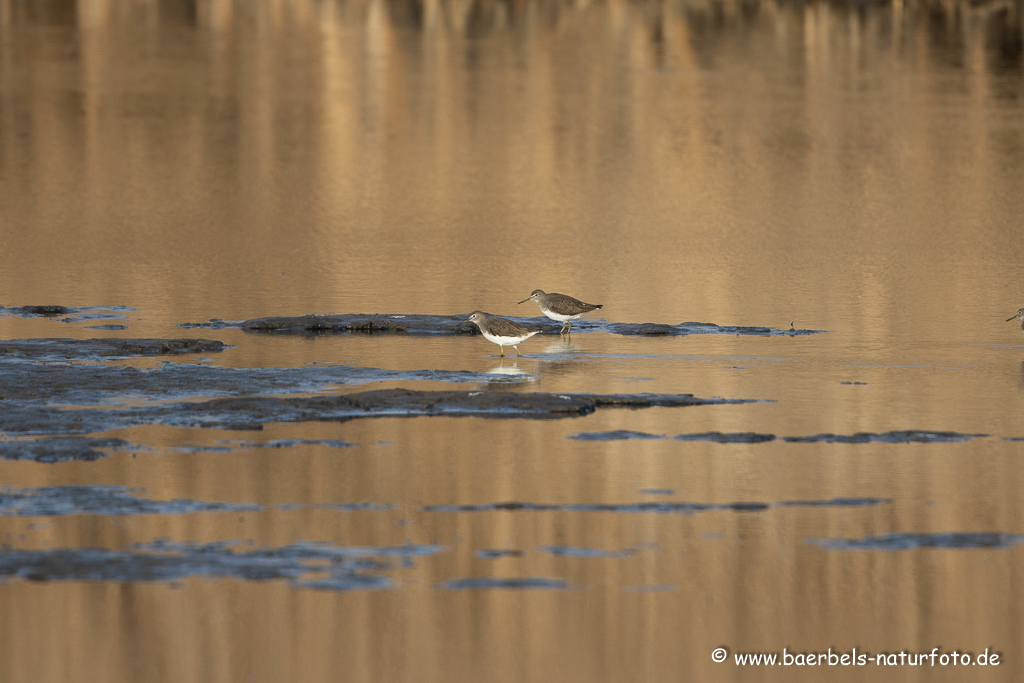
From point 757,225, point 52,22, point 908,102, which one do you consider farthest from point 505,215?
point 52,22

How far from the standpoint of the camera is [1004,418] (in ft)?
47.0

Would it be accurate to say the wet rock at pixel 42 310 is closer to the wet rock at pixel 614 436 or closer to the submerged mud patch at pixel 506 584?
the wet rock at pixel 614 436

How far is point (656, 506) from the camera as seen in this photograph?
11.6m

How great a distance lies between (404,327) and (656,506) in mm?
7029

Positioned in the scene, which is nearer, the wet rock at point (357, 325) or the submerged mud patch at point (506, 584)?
the submerged mud patch at point (506, 584)

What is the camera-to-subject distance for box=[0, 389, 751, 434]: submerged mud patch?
44.2ft

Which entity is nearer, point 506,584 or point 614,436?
point 506,584

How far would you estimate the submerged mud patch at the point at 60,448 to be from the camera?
12.4m

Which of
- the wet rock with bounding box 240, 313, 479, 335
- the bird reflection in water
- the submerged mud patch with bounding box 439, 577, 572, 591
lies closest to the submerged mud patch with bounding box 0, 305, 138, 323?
the wet rock with bounding box 240, 313, 479, 335

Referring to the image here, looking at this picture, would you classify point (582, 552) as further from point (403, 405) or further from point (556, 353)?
point (556, 353)

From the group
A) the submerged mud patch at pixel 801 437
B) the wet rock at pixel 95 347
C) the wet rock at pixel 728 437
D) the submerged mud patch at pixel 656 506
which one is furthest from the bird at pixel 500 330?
the submerged mud patch at pixel 656 506

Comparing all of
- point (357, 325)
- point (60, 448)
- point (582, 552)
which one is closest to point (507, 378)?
point (357, 325)

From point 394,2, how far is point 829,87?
48.8 metres

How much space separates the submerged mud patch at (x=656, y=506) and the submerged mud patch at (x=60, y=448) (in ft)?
7.95
